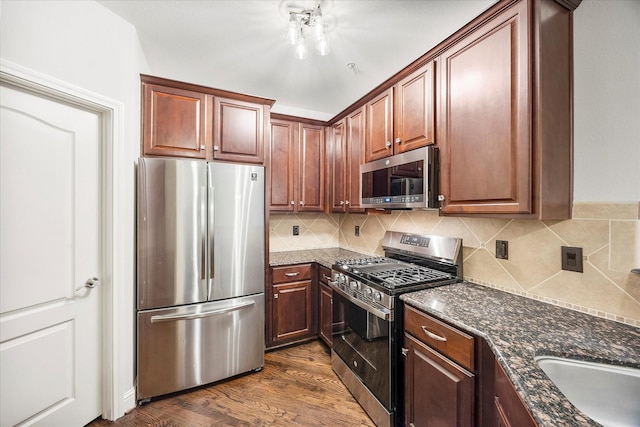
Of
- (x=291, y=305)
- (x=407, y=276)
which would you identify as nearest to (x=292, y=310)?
(x=291, y=305)

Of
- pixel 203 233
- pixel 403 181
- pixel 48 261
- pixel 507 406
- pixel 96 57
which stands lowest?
pixel 507 406

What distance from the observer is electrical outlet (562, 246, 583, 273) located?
130 cm

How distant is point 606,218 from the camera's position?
122 centimetres

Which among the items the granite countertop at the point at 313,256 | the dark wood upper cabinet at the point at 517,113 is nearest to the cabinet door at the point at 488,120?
the dark wood upper cabinet at the point at 517,113

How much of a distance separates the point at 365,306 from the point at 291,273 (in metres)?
1.01

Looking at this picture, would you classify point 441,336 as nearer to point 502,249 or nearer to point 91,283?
point 502,249

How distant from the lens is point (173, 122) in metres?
2.07

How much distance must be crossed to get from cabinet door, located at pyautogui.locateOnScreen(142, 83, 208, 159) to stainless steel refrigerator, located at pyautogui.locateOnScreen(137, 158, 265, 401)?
0.22m

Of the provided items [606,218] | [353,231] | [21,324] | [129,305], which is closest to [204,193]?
[129,305]

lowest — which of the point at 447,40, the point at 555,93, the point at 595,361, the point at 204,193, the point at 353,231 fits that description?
the point at 595,361

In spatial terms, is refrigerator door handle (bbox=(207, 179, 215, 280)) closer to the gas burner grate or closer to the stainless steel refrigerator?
the stainless steel refrigerator

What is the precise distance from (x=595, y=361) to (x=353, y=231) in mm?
2365

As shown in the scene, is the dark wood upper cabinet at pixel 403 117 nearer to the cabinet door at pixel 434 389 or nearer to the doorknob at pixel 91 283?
the cabinet door at pixel 434 389

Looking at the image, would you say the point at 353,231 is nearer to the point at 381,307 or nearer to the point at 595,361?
the point at 381,307
